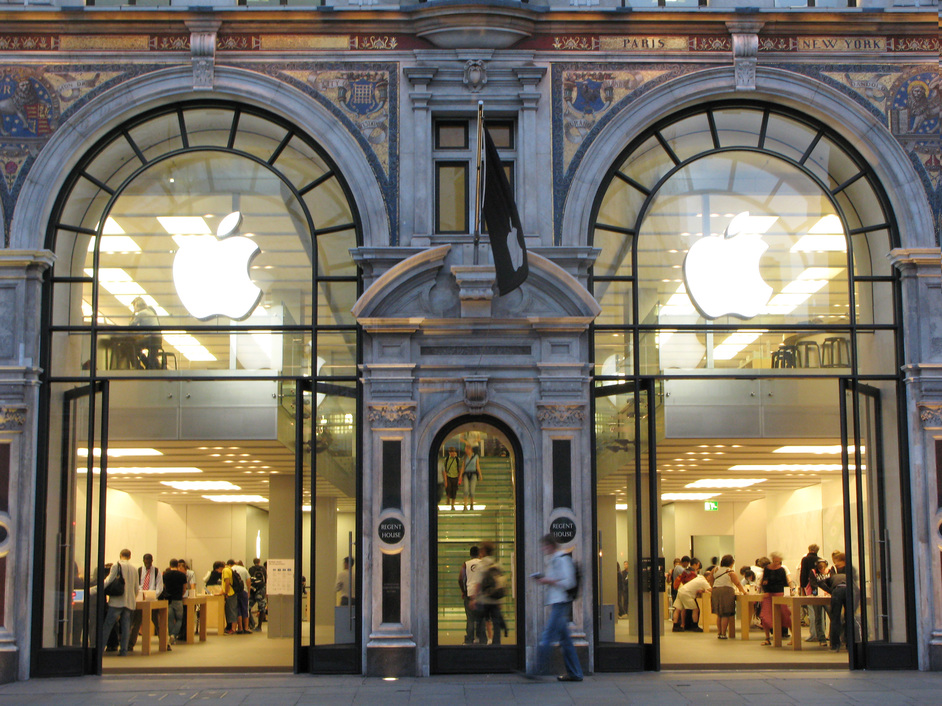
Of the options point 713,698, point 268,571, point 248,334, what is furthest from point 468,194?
point 713,698

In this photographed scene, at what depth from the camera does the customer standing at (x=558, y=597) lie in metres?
13.7

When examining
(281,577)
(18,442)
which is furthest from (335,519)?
(18,442)

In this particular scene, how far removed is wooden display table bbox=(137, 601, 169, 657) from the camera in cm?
1794

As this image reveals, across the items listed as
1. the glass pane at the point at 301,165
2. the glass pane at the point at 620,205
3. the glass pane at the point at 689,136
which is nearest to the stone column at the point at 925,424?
the glass pane at the point at 689,136

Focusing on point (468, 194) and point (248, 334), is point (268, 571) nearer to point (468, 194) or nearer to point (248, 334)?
point (248, 334)

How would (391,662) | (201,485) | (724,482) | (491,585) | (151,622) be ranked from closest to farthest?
(491,585)
(391,662)
(151,622)
(201,485)
(724,482)

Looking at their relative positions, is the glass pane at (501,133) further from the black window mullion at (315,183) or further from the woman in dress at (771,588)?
the woman in dress at (771,588)

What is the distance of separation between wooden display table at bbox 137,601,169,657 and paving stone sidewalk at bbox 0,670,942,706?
235 centimetres

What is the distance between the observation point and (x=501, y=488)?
15.9 meters

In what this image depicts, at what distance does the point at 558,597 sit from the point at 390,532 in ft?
9.45

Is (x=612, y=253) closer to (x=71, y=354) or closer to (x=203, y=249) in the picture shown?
(x=203, y=249)

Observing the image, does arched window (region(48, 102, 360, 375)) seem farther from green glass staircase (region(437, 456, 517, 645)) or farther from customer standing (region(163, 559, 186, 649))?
customer standing (region(163, 559, 186, 649))

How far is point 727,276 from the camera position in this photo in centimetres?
1669

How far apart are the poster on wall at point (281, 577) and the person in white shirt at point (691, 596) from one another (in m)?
8.25
